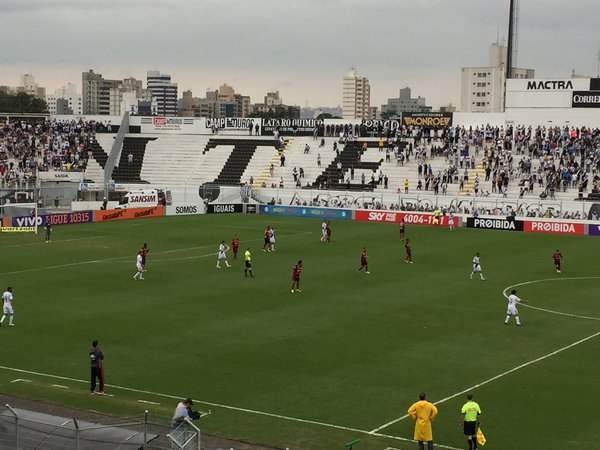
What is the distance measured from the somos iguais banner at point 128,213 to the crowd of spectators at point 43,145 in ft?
61.0

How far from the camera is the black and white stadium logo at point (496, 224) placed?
233 feet

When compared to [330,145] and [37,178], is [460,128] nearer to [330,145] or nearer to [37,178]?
[330,145]

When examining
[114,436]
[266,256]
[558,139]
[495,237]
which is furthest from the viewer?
[558,139]

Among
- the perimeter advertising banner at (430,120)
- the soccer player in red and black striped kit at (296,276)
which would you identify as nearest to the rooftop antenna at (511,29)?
the perimeter advertising banner at (430,120)

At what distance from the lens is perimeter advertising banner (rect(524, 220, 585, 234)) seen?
69.0 meters

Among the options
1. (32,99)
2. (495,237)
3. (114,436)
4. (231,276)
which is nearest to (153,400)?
(114,436)

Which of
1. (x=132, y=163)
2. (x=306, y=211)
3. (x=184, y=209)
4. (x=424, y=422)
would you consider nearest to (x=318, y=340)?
(x=424, y=422)

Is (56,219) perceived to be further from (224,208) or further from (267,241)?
(267,241)

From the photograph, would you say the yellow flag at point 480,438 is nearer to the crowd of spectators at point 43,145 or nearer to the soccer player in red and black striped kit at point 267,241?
the soccer player in red and black striped kit at point 267,241

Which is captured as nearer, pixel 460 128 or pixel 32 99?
pixel 460 128

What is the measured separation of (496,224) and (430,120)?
3115 cm

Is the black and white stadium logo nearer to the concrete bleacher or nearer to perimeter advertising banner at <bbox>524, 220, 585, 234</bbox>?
perimeter advertising banner at <bbox>524, 220, 585, 234</bbox>

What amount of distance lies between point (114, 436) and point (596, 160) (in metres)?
72.2

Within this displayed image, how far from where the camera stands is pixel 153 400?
25.2m
